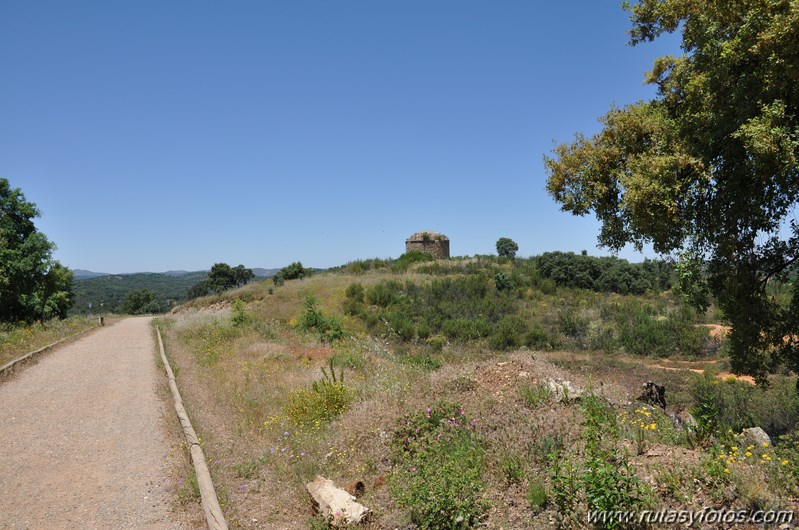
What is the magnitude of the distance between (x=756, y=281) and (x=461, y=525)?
652cm

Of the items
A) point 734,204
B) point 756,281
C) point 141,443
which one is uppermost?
point 734,204

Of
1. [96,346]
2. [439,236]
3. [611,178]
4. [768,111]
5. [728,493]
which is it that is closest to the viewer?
[728,493]

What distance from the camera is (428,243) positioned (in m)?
52.5

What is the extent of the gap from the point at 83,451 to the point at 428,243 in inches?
1835

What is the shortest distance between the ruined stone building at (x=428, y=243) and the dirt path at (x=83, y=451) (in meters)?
41.1

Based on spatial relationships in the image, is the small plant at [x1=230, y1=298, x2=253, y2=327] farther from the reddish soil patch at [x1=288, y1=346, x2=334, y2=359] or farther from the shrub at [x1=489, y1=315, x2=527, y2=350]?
the shrub at [x1=489, y1=315, x2=527, y2=350]

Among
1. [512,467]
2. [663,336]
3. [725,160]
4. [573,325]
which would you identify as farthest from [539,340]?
[512,467]

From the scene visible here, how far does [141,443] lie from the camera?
7.09 metres

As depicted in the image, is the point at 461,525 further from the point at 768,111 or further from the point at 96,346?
the point at 96,346

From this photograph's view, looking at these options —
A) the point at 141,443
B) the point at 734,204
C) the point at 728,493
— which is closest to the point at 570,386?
the point at 728,493

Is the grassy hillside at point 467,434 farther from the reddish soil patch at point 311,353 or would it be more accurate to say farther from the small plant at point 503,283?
the small plant at point 503,283

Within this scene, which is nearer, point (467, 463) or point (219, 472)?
point (467, 463)

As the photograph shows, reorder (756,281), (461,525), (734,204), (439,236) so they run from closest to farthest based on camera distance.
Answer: (461,525), (734,204), (756,281), (439,236)

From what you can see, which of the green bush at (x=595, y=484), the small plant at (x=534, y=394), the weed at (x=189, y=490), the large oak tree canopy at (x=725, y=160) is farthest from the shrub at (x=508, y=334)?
the weed at (x=189, y=490)
